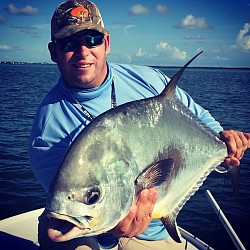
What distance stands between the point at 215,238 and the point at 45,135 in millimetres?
6233

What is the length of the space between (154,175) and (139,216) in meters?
0.36

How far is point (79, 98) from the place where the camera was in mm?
3178

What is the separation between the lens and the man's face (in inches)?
121

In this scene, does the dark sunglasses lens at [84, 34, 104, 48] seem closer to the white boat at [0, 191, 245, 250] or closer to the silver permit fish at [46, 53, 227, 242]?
the silver permit fish at [46, 53, 227, 242]

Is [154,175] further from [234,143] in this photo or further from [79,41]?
[79,41]

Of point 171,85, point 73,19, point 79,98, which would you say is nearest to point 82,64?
point 79,98

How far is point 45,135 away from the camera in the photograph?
119 inches

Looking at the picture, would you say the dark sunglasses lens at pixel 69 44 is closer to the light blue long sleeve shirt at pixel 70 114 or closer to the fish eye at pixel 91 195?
the light blue long sleeve shirt at pixel 70 114

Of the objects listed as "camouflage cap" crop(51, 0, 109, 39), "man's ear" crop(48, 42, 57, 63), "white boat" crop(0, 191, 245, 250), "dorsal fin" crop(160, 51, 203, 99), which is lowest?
"white boat" crop(0, 191, 245, 250)

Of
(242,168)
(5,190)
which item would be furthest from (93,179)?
(242,168)

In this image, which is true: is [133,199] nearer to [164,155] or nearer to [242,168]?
[164,155]

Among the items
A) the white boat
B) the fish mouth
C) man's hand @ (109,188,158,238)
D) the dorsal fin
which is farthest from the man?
the white boat

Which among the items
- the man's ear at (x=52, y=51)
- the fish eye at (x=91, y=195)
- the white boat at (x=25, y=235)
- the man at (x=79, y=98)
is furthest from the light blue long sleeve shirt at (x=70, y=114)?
the white boat at (x=25, y=235)

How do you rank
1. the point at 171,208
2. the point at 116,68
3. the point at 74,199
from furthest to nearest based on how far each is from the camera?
the point at 116,68
the point at 171,208
the point at 74,199
